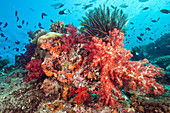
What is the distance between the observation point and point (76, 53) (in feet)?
11.5

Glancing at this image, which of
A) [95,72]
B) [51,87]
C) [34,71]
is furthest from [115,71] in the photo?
[34,71]

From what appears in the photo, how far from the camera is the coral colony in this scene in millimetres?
2615

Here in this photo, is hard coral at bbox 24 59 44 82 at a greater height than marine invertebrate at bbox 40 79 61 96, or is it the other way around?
hard coral at bbox 24 59 44 82

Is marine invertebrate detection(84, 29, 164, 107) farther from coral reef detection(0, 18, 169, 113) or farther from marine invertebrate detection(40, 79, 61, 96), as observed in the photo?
marine invertebrate detection(40, 79, 61, 96)

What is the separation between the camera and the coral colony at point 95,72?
8.58 ft

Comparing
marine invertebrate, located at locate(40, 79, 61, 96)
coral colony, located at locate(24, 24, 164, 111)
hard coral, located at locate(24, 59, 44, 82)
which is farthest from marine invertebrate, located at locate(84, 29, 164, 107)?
hard coral, located at locate(24, 59, 44, 82)

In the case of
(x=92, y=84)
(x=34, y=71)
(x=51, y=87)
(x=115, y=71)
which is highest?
(x=34, y=71)

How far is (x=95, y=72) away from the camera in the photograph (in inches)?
119

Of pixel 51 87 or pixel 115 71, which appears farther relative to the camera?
pixel 51 87

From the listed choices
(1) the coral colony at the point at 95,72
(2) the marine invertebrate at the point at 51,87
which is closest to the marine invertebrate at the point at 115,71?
(1) the coral colony at the point at 95,72

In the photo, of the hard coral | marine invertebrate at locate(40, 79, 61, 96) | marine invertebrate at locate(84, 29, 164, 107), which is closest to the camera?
marine invertebrate at locate(84, 29, 164, 107)

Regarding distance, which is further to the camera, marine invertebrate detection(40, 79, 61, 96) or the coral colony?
marine invertebrate detection(40, 79, 61, 96)

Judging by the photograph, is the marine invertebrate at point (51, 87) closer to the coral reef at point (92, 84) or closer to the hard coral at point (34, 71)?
the coral reef at point (92, 84)

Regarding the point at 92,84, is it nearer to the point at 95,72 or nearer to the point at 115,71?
the point at 95,72
